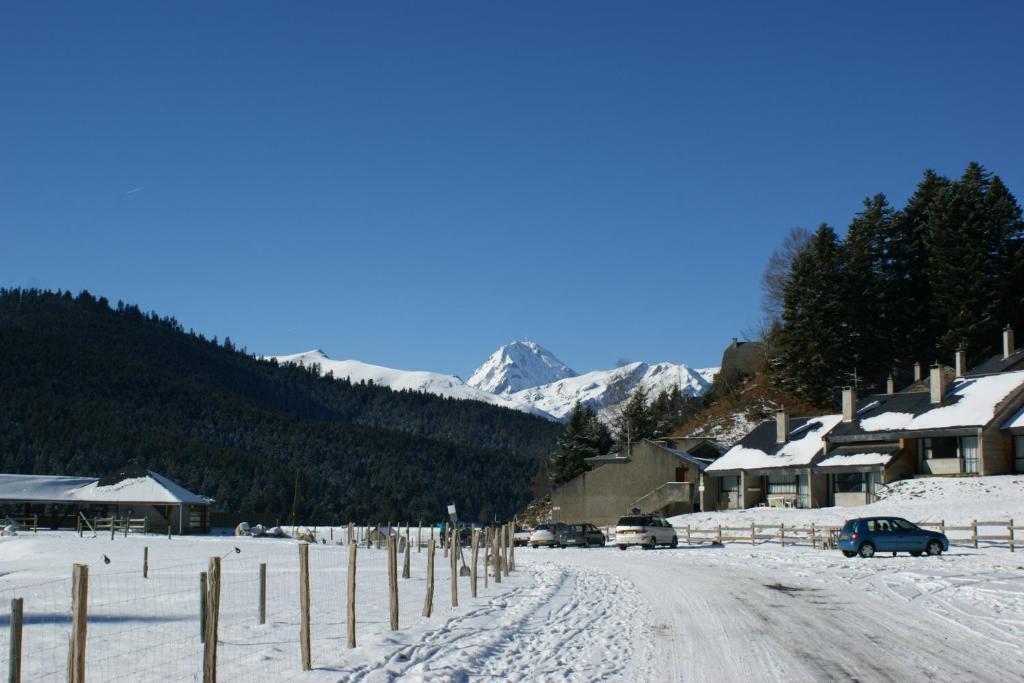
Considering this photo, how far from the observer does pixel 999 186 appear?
268 feet

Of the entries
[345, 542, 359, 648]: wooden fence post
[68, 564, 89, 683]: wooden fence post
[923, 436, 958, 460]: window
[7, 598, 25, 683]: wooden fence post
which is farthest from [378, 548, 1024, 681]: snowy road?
[923, 436, 958, 460]: window

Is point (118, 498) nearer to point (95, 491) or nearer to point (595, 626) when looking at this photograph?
point (95, 491)

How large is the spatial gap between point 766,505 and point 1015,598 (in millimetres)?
47013

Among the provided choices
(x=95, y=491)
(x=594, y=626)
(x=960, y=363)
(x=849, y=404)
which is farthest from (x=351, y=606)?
(x=95, y=491)

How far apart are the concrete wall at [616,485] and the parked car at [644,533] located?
1032 inches

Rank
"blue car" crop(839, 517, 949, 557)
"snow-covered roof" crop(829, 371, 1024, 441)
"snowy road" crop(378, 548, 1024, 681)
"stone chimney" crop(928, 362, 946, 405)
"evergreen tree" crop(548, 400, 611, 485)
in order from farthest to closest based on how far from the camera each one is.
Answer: "evergreen tree" crop(548, 400, 611, 485) → "stone chimney" crop(928, 362, 946, 405) → "snow-covered roof" crop(829, 371, 1024, 441) → "blue car" crop(839, 517, 949, 557) → "snowy road" crop(378, 548, 1024, 681)

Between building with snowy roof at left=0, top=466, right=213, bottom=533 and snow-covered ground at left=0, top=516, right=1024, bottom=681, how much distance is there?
1981 inches

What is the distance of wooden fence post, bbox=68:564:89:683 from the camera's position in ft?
32.7

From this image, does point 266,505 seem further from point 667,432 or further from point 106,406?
point 667,432

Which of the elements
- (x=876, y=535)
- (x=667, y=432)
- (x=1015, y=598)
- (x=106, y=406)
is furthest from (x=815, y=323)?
(x=106, y=406)

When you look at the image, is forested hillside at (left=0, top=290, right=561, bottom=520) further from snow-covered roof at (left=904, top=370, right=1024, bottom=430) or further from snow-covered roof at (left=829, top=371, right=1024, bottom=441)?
snow-covered roof at (left=904, top=370, right=1024, bottom=430)

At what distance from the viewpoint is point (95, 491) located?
284ft

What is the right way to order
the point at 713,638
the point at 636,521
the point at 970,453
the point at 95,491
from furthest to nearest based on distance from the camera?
the point at 95,491 → the point at 970,453 → the point at 636,521 → the point at 713,638

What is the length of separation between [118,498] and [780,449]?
51.3 m
